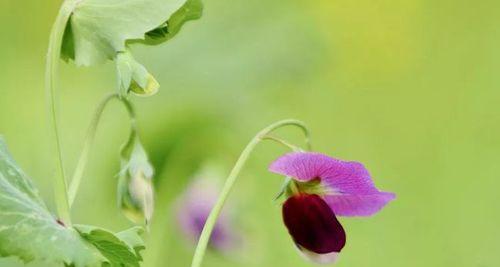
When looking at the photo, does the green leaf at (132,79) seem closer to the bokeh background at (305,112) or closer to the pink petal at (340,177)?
the pink petal at (340,177)

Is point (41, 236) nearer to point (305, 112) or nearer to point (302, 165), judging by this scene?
point (302, 165)

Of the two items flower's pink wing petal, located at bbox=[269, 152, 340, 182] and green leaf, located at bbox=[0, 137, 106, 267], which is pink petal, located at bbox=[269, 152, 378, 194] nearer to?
flower's pink wing petal, located at bbox=[269, 152, 340, 182]

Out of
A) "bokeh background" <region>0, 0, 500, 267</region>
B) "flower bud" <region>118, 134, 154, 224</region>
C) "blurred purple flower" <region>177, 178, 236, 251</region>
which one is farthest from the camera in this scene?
"bokeh background" <region>0, 0, 500, 267</region>

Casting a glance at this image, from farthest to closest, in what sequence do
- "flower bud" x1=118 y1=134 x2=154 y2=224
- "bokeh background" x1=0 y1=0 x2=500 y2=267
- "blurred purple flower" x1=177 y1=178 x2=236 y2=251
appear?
"bokeh background" x1=0 y1=0 x2=500 y2=267
"blurred purple flower" x1=177 y1=178 x2=236 y2=251
"flower bud" x1=118 y1=134 x2=154 y2=224

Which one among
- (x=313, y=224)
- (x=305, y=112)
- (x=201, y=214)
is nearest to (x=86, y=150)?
(x=313, y=224)

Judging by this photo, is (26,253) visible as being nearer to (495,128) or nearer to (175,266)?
(175,266)

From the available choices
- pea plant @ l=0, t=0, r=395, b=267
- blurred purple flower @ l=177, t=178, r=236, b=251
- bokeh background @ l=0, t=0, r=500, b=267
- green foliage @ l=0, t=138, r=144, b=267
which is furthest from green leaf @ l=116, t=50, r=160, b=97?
blurred purple flower @ l=177, t=178, r=236, b=251
